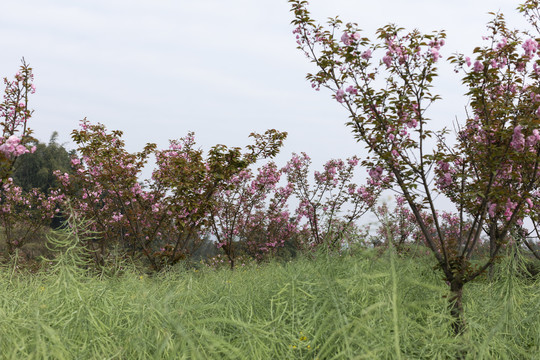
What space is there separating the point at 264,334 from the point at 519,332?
6.85 feet

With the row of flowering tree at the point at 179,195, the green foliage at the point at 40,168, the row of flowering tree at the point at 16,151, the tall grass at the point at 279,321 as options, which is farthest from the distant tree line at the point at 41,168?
the tall grass at the point at 279,321

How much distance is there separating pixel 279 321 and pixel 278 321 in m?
0.12

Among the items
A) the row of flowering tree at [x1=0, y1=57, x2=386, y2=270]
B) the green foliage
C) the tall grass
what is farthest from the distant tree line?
the tall grass

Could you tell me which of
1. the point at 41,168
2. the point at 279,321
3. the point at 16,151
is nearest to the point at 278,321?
the point at 279,321

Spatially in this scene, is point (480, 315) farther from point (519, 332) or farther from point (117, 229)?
point (117, 229)

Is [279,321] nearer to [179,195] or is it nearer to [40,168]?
[179,195]

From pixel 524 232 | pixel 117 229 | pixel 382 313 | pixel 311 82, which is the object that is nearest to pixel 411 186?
pixel 311 82

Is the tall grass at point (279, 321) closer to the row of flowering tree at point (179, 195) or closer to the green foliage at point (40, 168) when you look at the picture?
the row of flowering tree at point (179, 195)

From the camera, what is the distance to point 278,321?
3027mm

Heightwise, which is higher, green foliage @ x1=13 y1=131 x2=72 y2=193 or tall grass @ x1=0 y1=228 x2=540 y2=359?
green foliage @ x1=13 y1=131 x2=72 y2=193

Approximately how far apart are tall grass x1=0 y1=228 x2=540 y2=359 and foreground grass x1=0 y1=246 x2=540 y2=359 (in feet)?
0.04

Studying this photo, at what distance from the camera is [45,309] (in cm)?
305

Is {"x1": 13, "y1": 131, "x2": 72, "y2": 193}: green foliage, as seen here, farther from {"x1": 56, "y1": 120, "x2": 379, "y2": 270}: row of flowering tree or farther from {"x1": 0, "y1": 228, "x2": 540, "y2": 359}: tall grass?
{"x1": 0, "y1": 228, "x2": 540, "y2": 359}: tall grass

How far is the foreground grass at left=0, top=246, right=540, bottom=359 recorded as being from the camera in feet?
7.49
